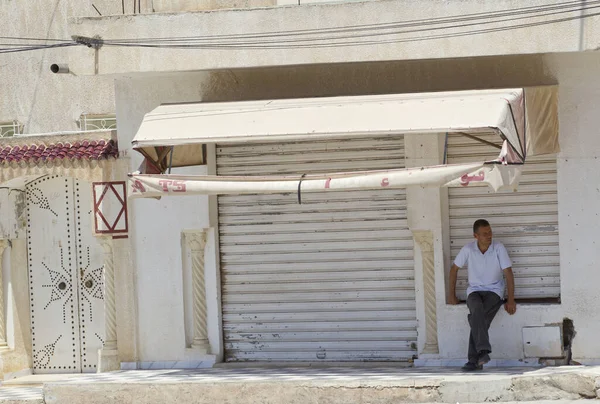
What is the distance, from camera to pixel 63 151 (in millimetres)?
13609

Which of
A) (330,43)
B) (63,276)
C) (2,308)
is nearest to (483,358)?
(330,43)

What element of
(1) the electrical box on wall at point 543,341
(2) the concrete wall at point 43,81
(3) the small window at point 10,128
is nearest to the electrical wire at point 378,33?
(1) the electrical box on wall at point 543,341

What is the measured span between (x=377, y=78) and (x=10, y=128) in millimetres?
6140

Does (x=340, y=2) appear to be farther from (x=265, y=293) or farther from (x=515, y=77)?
(x=265, y=293)

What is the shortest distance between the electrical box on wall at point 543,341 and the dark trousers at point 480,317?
419 mm

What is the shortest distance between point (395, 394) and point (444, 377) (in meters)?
0.48

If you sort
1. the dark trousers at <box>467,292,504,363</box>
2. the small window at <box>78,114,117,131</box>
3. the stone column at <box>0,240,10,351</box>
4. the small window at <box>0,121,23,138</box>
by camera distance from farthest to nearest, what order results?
the small window at <box>0,121,23,138</box> → the small window at <box>78,114,117,131</box> → the stone column at <box>0,240,10,351</box> → the dark trousers at <box>467,292,504,363</box>

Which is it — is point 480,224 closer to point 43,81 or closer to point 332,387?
point 332,387

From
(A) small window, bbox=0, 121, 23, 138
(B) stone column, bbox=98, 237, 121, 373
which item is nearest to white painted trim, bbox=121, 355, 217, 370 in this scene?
(B) stone column, bbox=98, 237, 121, 373

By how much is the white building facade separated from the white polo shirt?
343 mm

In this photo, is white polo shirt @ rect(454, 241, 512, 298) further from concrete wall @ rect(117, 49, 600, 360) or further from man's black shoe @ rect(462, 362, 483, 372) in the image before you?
man's black shoe @ rect(462, 362, 483, 372)

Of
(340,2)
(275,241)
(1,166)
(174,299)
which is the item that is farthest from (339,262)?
(1,166)

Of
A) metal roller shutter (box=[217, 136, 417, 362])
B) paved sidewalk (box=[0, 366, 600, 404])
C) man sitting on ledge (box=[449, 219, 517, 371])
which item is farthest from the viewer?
metal roller shutter (box=[217, 136, 417, 362])

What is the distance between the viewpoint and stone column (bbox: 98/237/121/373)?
1362 centimetres
